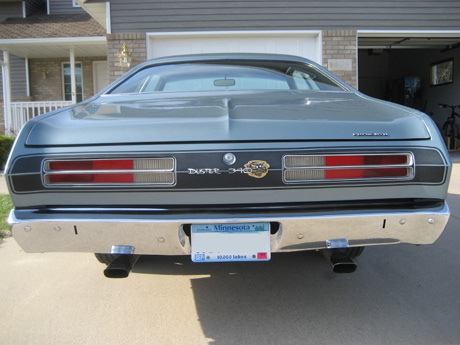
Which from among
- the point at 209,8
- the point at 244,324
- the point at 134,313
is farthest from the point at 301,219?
the point at 209,8

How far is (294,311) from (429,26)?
808 cm

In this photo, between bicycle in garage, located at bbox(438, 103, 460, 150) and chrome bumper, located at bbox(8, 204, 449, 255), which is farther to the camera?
bicycle in garage, located at bbox(438, 103, 460, 150)

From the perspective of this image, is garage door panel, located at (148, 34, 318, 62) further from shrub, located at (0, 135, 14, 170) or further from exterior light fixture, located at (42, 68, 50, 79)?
exterior light fixture, located at (42, 68, 50, 79)

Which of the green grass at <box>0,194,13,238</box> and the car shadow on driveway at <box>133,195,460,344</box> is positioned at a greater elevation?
the green grass at <box>0,194,13,238</box>

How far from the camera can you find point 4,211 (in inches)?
176

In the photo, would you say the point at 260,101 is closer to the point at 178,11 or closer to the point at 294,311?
the point at 294,311

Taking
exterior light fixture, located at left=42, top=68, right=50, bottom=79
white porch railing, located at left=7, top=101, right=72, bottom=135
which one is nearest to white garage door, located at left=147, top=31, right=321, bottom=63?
white porch railing, located at left=7, top=101, right=72, bottom=135

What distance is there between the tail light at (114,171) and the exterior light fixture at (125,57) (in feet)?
21.0

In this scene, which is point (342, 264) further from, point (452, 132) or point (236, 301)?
point (452, 132)

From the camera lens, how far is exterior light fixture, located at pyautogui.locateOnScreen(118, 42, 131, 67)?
7742 mm

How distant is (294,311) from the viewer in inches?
92.1

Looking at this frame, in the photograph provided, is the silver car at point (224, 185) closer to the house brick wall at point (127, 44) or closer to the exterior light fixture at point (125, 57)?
the exterior light fixture at point (125, 57)

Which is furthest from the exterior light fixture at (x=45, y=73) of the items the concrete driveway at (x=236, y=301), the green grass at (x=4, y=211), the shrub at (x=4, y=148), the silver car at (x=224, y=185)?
the silver car at (x=224, y=185)

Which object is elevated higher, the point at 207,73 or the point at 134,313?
the point at 207,73
